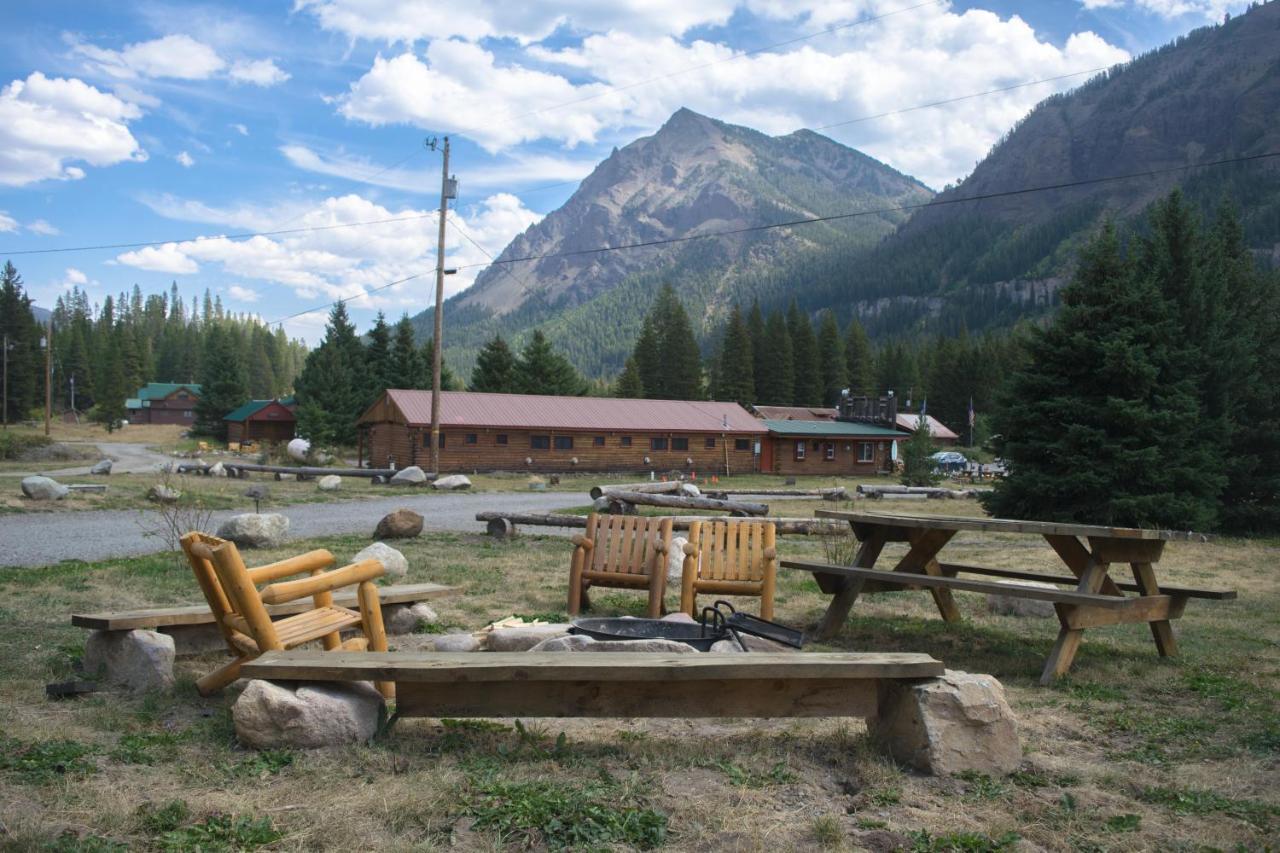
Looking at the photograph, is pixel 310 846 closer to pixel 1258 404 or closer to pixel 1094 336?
pixel 1094 336

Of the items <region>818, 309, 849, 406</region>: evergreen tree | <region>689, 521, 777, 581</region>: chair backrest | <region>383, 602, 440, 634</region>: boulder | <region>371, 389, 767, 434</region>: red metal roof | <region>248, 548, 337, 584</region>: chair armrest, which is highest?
<region>818, 309, 849, 406</region>: evergreen tree

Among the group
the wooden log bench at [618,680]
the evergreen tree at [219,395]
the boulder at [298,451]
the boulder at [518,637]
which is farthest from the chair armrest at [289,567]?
the evergreen tree at [219,395]

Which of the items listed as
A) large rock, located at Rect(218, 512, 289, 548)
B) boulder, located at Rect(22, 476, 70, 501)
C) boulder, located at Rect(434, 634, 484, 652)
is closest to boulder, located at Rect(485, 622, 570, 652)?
boulder, located at Rect(434, 634, 484, 652)

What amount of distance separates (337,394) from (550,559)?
4694 cm

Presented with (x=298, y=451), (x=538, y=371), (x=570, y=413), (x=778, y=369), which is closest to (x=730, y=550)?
(x=570, y=413)

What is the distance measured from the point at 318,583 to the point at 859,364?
3137 inches

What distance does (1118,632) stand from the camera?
8.43 metres

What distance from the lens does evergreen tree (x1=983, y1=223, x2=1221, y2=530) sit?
19.0 meters

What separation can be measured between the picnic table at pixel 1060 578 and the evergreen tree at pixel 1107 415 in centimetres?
1203

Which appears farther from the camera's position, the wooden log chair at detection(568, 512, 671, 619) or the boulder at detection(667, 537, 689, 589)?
the boulder at detection(667, 537, 689, 589)

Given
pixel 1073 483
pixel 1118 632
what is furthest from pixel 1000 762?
pixel 1073 483

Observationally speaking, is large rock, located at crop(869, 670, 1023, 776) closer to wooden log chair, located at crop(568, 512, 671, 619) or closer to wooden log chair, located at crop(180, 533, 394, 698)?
wooden log chair, located at crop(180, 533, 394, 698)

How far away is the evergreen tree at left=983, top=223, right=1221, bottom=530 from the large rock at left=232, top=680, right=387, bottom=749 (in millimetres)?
17830

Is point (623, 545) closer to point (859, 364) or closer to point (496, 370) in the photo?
point (496, 370)
